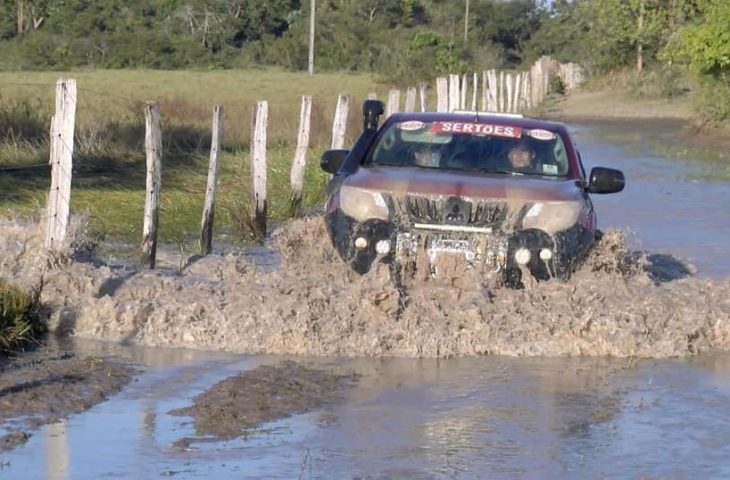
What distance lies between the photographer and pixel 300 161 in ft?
57.5

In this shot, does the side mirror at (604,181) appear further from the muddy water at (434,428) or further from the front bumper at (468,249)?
the muddy water at (434,428)

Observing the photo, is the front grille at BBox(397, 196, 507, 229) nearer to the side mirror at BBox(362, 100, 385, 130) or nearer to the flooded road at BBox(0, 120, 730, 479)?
the flooded road at BBox(0, 120, 730, 479)

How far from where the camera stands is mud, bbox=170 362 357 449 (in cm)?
771

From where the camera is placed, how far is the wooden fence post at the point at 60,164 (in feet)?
37.1

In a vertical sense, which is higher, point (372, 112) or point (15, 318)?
point (372, 112)

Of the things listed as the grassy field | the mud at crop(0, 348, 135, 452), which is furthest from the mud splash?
the grassy field

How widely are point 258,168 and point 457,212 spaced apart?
5726 millimetres

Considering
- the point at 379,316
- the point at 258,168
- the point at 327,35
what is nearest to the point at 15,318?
the point at 379,316

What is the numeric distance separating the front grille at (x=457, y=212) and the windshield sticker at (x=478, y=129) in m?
1.40

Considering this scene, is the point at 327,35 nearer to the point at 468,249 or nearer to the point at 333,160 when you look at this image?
the point at 333,160

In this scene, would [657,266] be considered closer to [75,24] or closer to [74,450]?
[74,450]

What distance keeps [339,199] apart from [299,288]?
2.66 feet

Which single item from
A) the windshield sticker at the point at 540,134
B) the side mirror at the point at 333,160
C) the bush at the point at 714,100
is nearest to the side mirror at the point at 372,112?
the side mirror at the point at 333,160

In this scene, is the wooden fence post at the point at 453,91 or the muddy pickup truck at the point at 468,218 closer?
the muddy pickup truck at the point at 468,218
